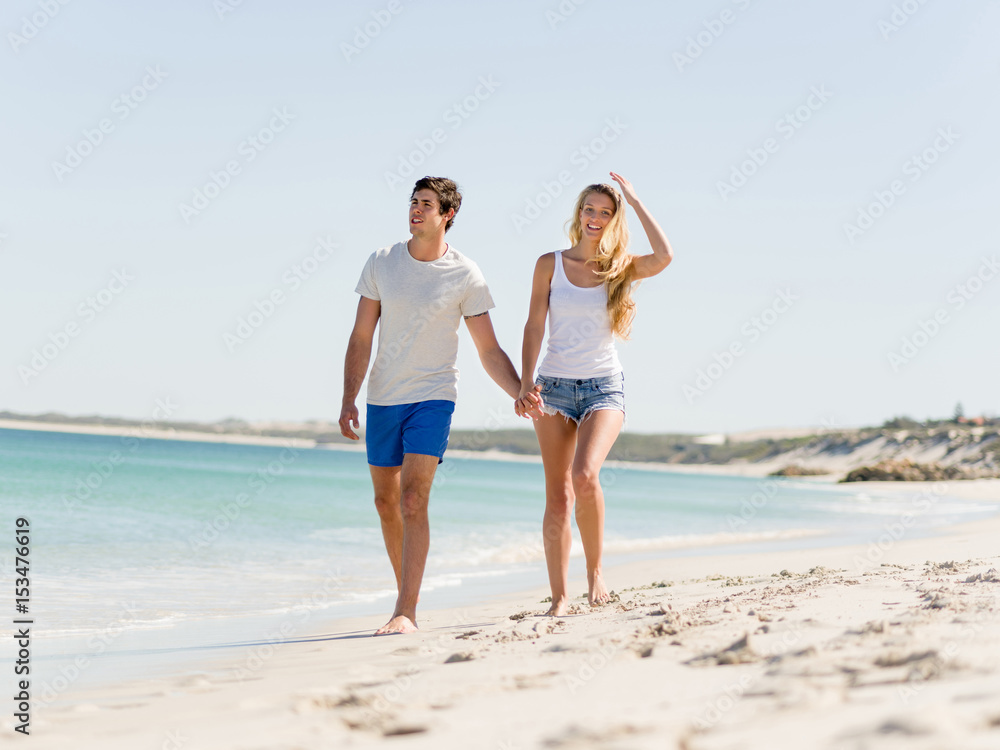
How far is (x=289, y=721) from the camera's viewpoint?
7.19 feet

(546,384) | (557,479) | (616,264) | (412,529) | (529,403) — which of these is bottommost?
(412,529)

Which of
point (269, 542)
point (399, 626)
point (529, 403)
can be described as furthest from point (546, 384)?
point (269, 542)

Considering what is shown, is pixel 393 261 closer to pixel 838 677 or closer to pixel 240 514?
pixel 838 677

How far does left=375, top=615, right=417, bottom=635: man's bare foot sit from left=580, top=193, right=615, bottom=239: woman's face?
2.14 metres

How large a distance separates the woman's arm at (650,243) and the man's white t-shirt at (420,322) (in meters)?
0.82

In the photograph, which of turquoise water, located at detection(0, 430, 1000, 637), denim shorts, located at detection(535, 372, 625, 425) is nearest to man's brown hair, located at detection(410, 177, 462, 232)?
denim shorts, located at detection(535, 372, 625, 425)

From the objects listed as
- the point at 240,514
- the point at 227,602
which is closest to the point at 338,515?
the point at 240,514

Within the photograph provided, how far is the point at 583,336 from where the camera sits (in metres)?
4.32

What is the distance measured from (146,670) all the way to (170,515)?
1071 cm

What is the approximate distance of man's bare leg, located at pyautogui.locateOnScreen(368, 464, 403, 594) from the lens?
4.37 metres

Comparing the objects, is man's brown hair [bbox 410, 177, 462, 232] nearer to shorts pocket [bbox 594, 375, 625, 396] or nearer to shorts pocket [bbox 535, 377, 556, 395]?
shorts pocket [bbox 535, 377, 556, 395]

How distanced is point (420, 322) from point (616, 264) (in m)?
1.05

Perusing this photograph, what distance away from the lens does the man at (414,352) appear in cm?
419

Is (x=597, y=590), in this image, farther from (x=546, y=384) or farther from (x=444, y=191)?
(x=444, y=191)
